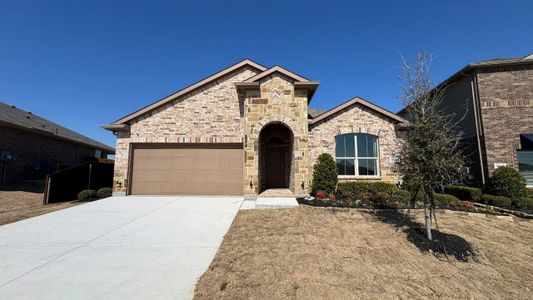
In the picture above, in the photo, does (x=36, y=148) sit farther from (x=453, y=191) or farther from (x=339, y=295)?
(x=453, y=191)

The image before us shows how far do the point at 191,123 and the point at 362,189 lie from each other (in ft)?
30.6

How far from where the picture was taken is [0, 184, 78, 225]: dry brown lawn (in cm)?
837

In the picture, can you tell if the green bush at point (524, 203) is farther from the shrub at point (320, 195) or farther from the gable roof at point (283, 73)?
the gable roof at point (283, 73)

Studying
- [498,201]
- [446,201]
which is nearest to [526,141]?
[498,201]

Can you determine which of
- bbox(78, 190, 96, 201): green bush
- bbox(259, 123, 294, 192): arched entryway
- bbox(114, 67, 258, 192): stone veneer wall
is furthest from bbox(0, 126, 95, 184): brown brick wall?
bbox(259, 123, 294, 192): arched entryway

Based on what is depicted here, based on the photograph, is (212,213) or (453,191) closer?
(212,213)

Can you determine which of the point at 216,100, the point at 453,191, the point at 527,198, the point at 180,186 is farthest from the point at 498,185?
the point at 180,186

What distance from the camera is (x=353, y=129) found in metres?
12.2

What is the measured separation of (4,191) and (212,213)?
45.7 ft

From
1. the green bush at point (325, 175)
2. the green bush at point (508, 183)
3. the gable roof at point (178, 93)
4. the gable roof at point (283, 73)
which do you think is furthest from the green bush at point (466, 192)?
the gable roof at point (178, 93)

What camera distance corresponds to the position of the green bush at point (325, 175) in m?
10.6

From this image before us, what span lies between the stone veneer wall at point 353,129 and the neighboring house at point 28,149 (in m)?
19.3

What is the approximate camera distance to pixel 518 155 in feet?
38.5

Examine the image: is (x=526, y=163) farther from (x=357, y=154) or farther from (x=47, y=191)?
(x=47, y=191)
